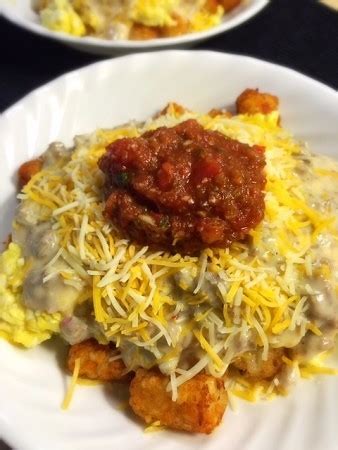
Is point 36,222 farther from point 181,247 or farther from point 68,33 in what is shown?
point 68,33

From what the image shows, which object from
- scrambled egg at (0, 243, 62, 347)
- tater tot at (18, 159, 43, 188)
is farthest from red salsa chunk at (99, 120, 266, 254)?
tater tot at (18, 159, 43, 188)

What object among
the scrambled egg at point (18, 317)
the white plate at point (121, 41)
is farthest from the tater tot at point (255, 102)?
the scrambled egg at point (18, 317)

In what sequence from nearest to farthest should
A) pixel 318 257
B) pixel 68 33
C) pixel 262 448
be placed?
pixel 262 448, pixel 318 257, pixel 68 33

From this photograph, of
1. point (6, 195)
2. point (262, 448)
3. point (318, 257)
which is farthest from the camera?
point (6, 195)

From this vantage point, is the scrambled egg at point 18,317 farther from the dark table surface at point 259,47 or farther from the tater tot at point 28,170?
the dark table surface at point 259,47

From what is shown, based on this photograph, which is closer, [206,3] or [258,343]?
[258,343]

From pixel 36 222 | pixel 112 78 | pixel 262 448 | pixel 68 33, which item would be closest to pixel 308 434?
pixel 262 448
